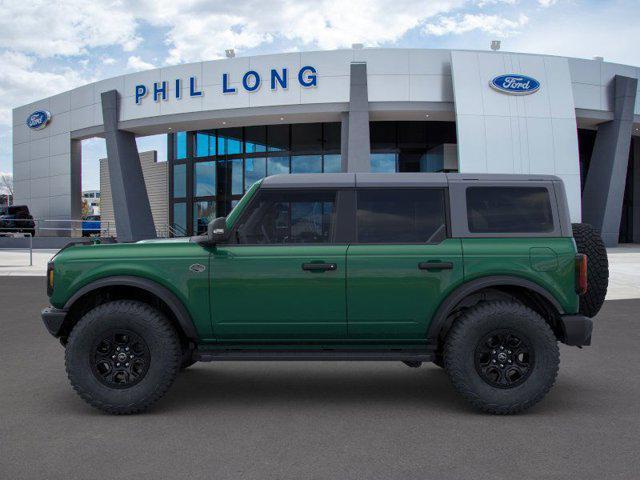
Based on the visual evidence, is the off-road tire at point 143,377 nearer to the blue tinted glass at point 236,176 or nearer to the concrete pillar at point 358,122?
the concrete pillar at point 358,122

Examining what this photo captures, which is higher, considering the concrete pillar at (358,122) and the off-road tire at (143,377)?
the concrete pillar at (358,122)

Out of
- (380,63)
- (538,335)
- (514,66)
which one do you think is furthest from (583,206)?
(538,335)

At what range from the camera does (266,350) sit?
474cm

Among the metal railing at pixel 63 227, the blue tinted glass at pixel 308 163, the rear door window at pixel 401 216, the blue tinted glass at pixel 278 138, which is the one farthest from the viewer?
the metal railing at pixel 63 227

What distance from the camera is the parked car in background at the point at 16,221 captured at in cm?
3178

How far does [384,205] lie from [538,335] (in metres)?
1.58

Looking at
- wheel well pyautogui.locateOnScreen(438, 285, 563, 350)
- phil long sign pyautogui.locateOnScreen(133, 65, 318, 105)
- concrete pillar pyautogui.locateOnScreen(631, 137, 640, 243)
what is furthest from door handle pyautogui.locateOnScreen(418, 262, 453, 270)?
concrete pillar pyautogui.locateOnScreen(631, 137, 640, 243)

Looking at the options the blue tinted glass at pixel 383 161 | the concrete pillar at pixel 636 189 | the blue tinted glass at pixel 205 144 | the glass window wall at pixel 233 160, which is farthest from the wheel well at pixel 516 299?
the concrete pillar at pixel 636 189

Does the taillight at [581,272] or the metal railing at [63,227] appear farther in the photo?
the metal railing at [63,227]

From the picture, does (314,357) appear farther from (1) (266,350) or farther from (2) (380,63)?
(2) (380,63)

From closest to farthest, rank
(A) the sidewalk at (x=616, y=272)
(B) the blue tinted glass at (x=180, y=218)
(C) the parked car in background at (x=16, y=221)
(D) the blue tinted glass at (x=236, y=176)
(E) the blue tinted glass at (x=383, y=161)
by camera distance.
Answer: (A) the sidewalk at (x=616, y=272)
(E) the blue tinted glass at (x=383, y=161)
(C) the parked car in background at (x=16, y=221)
(D) the blue tinted glass at (x=236, y=176)
(B) the blue tinted glass at (x=180, y=218)

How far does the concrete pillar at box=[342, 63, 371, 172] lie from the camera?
24781 millimetres

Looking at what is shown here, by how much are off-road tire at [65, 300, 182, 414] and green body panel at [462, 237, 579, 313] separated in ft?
8.06

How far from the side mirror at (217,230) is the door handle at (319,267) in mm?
684
